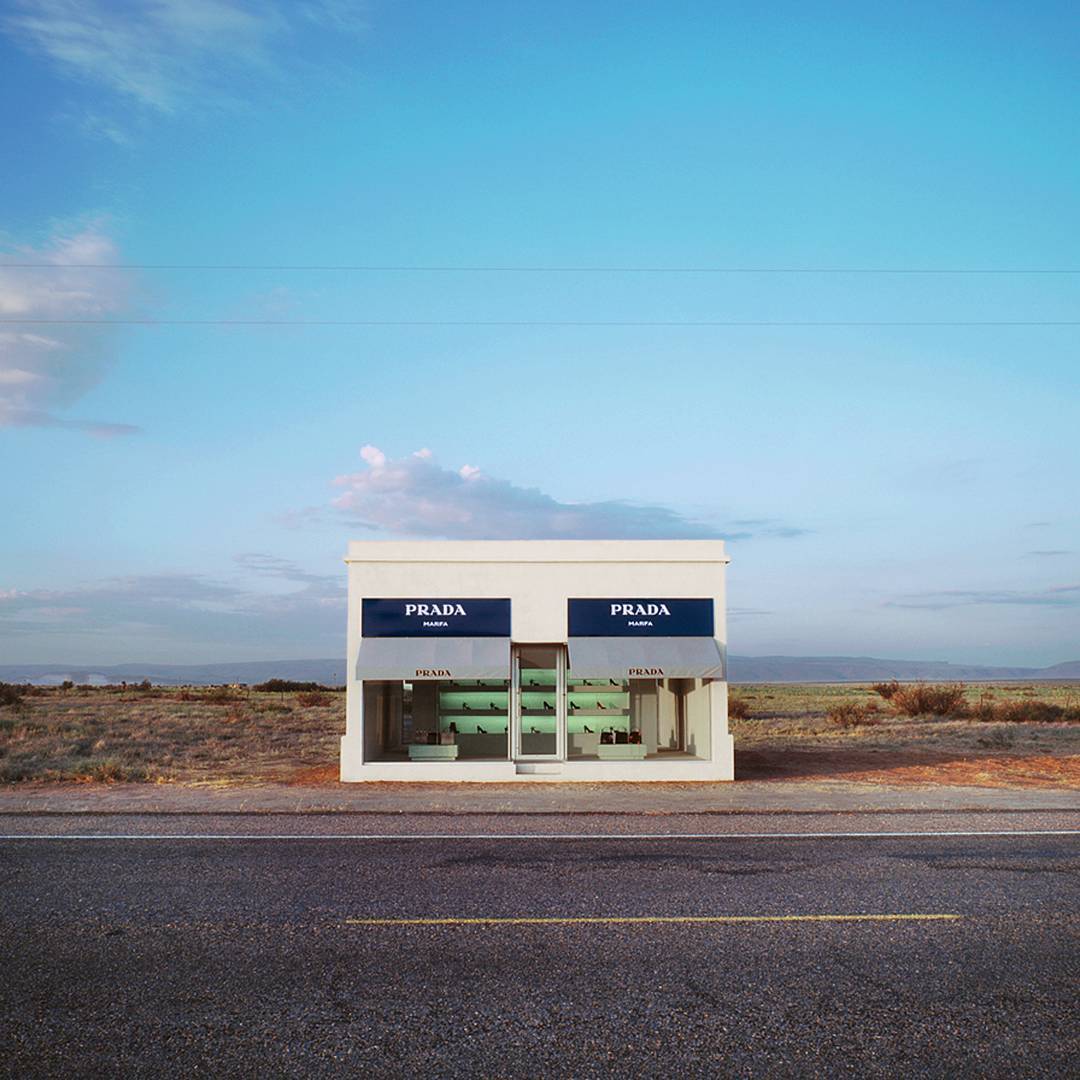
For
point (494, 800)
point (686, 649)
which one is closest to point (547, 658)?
point (686, 649)

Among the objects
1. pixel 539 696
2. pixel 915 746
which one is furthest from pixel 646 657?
pixel 915 746

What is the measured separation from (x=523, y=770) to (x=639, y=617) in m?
4.28

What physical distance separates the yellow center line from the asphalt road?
1.9 inches

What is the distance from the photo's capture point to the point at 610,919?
927cm

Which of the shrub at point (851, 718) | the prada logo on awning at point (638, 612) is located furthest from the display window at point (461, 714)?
the shrub at point (851, 718)

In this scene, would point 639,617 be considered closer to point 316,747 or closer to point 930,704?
point 316,747

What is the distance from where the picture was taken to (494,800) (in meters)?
18.7

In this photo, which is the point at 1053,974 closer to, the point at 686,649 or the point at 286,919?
the point at 286,919

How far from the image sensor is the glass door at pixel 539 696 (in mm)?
23281

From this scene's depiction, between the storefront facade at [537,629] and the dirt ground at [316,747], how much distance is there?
2.05 metres

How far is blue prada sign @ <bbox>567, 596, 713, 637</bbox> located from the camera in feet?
74.8

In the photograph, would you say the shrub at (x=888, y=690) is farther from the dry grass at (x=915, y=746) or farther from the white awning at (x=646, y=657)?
the white awning at (x=646, y=657)

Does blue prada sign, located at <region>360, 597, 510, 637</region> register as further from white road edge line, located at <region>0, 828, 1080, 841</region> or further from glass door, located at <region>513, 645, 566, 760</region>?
white road edge line, located at <region>0, 828, 1080, 841</region>

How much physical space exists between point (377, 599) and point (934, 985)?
1705 centimetres
